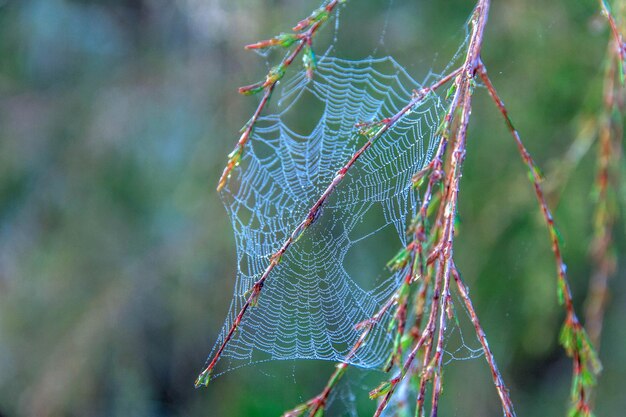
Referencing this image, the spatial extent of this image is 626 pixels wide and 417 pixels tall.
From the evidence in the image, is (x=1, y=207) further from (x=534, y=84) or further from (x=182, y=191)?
(x=534, y=84)

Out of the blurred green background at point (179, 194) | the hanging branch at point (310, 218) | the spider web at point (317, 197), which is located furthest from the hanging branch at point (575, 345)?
the blurred green background at point (179, 194)

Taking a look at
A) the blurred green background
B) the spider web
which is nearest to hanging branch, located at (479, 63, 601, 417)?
the spider web

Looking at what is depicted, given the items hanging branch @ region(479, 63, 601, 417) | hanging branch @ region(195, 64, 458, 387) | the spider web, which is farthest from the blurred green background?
hanging branch @ region(195, 64, 458, 387)

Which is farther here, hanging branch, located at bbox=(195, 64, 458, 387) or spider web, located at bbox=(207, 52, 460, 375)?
spider web, located at bbox=(207, 52, 460, 375)

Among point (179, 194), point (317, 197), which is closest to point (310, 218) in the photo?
point (317, 197)

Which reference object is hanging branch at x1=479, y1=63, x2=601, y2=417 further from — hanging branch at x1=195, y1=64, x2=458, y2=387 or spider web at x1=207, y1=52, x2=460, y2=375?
spider web at x1=207, y1=52, x2=460, y2=375

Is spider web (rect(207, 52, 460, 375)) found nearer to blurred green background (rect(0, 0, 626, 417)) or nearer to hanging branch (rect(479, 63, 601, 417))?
blurred green background (rect(0, 0, 626, 417))

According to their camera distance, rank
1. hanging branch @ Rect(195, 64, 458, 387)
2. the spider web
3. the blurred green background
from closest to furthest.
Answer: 1. hanging branch @ Rect(195, 64, 458, 387)
2. the spider web
3. the blurred green background

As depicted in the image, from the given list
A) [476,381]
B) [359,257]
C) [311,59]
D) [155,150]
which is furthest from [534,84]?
[311,59]

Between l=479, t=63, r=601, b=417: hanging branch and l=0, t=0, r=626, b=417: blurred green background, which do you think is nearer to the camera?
l=479, t=63, r=601, b=417: hanging branch

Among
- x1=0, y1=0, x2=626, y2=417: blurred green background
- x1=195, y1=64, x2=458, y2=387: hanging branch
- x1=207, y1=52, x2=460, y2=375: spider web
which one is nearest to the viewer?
x1=195, y1=64, x2=458, y2=387: hanging branch
